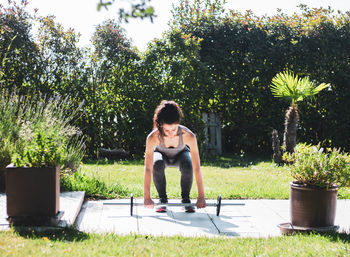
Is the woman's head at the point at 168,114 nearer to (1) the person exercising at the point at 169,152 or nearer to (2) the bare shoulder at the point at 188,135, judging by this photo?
(1) the person exercising at the point at 169,152

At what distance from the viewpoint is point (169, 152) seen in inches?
180

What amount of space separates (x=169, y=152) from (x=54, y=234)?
1.66 metres

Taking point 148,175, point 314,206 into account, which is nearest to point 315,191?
point 314,206

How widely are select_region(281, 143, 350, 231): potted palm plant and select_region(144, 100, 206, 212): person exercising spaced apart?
935 millimetres

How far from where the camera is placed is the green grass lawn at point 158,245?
9.42 feet

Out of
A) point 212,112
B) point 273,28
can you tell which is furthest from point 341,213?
point 273,28

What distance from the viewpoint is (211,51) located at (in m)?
10.6

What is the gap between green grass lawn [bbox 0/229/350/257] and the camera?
9.42 ft

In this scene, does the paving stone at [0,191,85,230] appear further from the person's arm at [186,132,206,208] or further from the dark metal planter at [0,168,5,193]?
the person's arm at [186,132,206,208]

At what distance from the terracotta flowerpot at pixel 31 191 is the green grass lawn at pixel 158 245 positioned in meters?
0.21

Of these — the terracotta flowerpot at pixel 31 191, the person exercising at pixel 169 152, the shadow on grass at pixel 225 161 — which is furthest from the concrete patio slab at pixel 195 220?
the shadow on grass at pixel 225 161

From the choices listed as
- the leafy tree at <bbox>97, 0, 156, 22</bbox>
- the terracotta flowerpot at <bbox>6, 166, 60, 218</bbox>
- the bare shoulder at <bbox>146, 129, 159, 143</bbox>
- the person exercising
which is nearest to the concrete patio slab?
the person exercising

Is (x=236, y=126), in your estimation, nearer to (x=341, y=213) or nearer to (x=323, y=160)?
(x=341, y=213)

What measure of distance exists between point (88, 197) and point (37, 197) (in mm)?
1808
